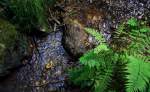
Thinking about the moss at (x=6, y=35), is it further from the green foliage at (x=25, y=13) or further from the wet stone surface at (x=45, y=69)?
the wet stone surface at (x=45, y=69)

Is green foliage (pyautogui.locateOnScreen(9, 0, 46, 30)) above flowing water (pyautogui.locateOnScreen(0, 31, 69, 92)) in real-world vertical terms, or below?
above

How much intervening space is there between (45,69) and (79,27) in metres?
0.98

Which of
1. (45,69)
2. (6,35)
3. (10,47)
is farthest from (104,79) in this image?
(6,35)

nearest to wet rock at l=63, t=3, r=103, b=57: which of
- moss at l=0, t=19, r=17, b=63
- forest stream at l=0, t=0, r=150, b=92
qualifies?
forest stream at l=0, t=0, r=150, b=92

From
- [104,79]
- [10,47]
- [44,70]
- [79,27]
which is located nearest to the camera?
[104,79]

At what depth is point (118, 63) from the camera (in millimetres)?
4824

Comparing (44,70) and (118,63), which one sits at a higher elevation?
(118,63)

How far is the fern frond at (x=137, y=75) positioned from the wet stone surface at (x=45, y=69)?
4.67ft

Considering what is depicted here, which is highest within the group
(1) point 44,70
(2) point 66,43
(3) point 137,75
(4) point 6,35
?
(4) point 6,35

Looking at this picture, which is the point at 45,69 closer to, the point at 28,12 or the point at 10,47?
the point at 10,47

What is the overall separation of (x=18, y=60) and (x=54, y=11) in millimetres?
1350

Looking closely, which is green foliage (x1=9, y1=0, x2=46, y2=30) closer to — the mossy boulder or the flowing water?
the mossy boulder

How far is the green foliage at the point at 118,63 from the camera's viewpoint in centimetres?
453

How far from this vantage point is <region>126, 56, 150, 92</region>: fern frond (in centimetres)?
443
